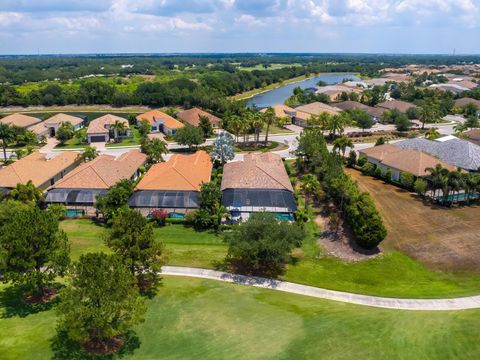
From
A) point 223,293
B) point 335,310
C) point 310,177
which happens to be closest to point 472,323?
point 335,310

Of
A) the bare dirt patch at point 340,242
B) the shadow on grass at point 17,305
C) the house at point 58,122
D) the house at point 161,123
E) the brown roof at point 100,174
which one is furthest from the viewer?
the house at point 161,123

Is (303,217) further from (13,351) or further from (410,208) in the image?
(13,351)

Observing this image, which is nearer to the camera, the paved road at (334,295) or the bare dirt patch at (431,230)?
the paved road at (334,295)

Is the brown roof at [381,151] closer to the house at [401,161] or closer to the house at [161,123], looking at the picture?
the house at [401,161]

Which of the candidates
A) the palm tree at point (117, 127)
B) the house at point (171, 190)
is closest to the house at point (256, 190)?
the house at point (171, 190)

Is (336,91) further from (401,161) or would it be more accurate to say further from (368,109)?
(401,161)

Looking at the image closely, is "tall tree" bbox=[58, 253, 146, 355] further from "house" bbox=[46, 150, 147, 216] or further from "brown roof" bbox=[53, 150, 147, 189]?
"brown roof" bbox=[53, 150, 147, 189]

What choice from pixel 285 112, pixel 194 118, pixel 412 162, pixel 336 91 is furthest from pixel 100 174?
pixel 336 91

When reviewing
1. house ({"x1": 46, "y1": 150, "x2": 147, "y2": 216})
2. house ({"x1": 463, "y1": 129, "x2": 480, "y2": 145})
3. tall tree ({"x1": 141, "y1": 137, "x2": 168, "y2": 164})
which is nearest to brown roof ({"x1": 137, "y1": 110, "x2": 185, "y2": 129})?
tall tree ({"x1": 141, "y1": 137, "x2": 168, "y2": 164})
